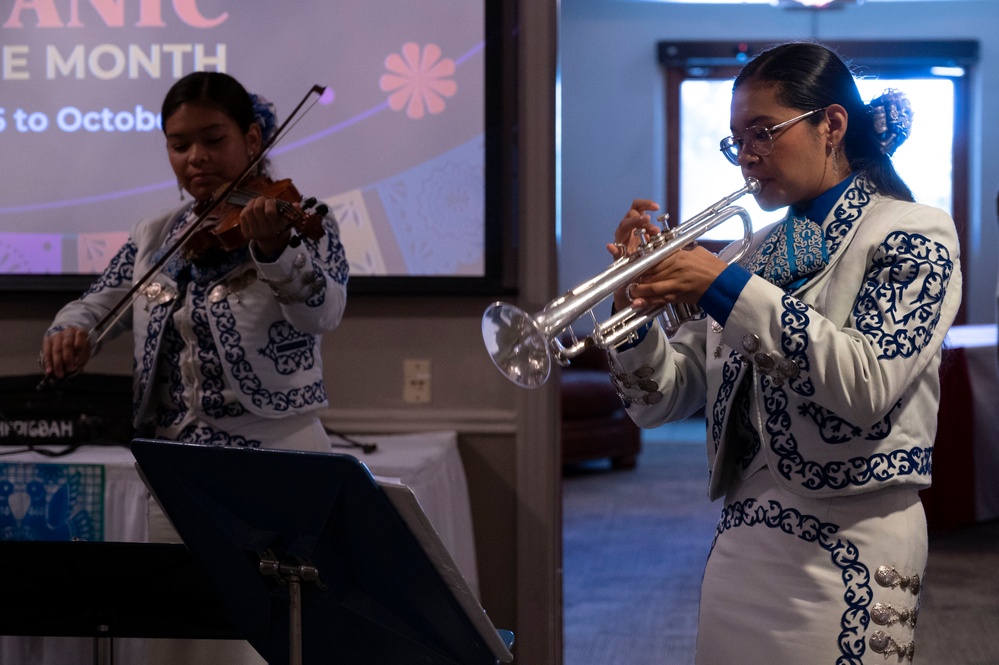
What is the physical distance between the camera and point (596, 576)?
4230mm

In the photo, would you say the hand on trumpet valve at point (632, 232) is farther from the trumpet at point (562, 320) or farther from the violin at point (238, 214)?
the violin at point (238, 214)

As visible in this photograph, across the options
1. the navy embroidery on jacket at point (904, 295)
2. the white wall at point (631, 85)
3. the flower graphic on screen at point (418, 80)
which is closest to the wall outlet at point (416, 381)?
the flower graphic on screen at point (418, 80)

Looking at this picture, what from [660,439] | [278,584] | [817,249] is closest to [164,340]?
[278,584]

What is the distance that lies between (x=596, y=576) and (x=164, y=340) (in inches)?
101

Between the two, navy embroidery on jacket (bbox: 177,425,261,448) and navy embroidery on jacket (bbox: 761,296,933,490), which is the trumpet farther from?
navy embroidery on jacket (bbox: 177,425,261,448)

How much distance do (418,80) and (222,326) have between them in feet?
3.70

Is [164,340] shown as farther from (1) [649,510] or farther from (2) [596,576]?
(1) [649,510]

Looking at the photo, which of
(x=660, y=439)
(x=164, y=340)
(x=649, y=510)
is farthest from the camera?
(x=660, y=439)

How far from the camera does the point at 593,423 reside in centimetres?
624

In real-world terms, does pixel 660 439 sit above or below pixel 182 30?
below

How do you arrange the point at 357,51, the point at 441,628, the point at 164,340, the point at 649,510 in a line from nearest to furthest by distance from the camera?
the point at 441,628 → the point at 164,340 → the point at 357,51 → the point at 649,510

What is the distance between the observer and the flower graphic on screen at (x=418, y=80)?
2.86 metres

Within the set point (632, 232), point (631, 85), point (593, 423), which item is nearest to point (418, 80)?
point (632, 232)

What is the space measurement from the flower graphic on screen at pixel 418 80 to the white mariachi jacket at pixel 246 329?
0.88 meters
